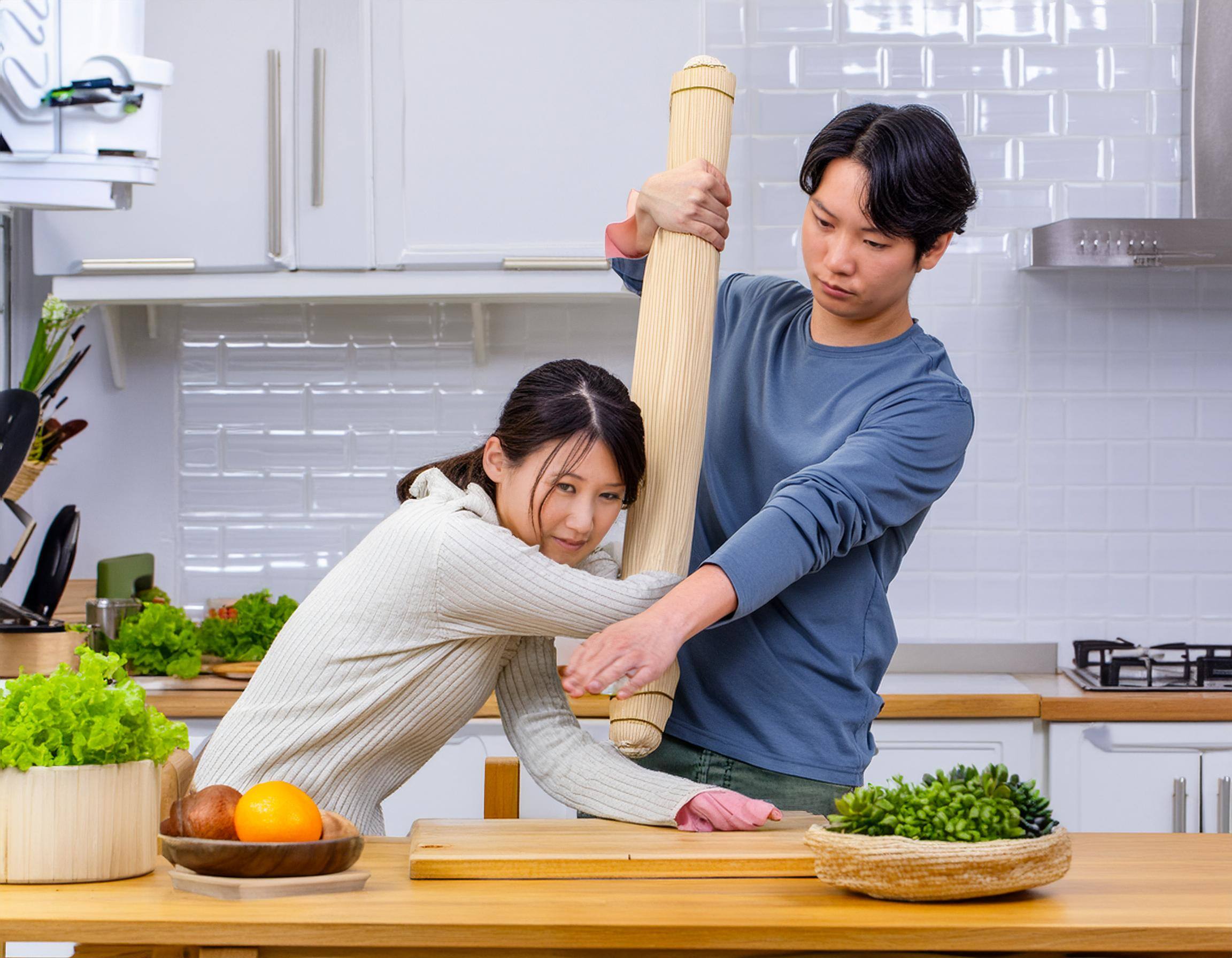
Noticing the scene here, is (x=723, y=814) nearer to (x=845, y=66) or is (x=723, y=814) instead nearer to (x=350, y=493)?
(x=350, y=493)

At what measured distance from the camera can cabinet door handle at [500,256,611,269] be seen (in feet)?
8.79

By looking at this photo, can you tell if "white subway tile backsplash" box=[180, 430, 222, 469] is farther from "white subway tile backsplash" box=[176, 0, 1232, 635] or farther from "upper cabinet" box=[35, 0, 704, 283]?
"white subway tile backsplash" box=[176, 0, 1232, 635]

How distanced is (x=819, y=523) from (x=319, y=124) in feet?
5.71

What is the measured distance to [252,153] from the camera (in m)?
2.72

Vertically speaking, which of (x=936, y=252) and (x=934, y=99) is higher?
(x=934, y=99)

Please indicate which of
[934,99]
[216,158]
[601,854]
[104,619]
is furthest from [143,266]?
[601,854]

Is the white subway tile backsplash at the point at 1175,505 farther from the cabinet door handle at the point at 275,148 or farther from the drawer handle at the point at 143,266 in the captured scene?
the drawer handle at the point at 143,266

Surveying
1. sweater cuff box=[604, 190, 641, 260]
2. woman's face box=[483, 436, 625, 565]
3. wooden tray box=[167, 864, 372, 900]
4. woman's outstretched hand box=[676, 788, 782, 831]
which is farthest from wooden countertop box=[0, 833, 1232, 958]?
sweater cuff box=[604, 190, 641, 260]

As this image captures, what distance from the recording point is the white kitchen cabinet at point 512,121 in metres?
2.69

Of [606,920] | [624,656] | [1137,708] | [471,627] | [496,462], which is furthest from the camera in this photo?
[1137,708]

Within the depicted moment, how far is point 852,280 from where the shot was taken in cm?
146

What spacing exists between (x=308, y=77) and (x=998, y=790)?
2.15m

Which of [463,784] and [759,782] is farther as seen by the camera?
[463,784]

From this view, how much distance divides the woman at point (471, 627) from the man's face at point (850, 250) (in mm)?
271
